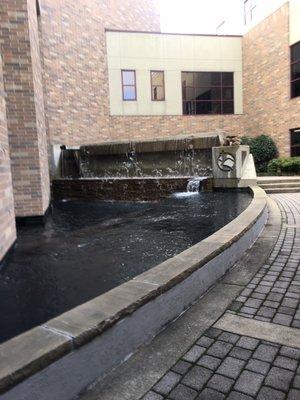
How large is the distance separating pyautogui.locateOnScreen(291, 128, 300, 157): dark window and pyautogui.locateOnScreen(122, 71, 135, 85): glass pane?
8828mm

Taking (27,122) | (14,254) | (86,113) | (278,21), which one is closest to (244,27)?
(278,21)

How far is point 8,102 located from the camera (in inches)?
249

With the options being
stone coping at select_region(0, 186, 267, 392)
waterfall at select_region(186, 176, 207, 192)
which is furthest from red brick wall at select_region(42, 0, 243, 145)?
stone coping at select_region(0, 186, 267, 392)

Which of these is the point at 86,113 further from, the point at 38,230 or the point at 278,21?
the point at 38,230

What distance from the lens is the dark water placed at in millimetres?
2828

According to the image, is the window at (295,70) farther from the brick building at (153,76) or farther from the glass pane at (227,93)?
the glass pane at (227,93)

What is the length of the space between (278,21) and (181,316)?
19.3 metres

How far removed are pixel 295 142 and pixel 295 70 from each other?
3.48 m

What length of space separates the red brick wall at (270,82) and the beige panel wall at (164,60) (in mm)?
874

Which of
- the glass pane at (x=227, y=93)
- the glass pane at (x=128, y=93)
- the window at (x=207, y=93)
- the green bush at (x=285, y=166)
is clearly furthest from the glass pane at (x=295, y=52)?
the glass pane at (x=128, y=93)

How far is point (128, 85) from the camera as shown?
19609mm

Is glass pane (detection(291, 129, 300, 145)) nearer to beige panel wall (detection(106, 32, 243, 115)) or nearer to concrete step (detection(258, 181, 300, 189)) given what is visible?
beige panel wall (detection(106, 32, 243, 115))

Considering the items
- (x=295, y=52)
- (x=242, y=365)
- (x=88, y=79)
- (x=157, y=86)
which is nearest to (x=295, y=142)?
(x=295, y=52)

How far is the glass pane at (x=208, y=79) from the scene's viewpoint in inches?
830
